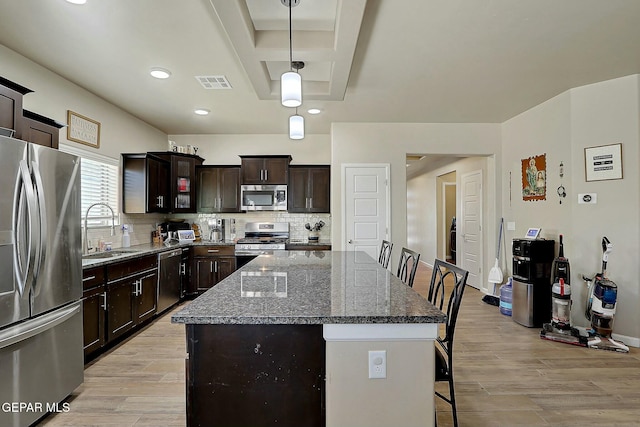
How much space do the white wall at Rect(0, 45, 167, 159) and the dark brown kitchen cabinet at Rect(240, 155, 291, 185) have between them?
152 cm

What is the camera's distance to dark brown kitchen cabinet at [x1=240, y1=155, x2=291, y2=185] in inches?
210

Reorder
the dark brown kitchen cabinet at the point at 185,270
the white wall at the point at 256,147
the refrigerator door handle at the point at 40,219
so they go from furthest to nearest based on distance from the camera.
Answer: the white wall at the point at 256,147 < the dark brown kitchen cabinet at the point at 185,270 < the refrigerator door handle at the point at 40,219

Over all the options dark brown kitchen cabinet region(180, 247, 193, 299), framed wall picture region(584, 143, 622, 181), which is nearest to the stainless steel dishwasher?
dark brown kitchen cabinet region(180, 247, 193, 299)

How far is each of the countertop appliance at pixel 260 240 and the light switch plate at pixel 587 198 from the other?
373 centimetres

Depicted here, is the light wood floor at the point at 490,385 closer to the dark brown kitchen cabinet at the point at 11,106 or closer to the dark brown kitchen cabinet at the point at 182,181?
the dark brown kitchen cabinet at the point at 11,106

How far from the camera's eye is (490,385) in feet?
8.23

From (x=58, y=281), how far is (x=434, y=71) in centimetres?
353

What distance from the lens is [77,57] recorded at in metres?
2.92

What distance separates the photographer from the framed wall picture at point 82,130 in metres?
3.49

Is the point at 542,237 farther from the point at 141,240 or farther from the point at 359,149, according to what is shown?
the point at 141,240

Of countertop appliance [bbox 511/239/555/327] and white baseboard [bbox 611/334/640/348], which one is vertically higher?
countertop appliance [bbox 511/239/555/327]

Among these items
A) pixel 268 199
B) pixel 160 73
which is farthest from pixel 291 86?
pixel 268 199

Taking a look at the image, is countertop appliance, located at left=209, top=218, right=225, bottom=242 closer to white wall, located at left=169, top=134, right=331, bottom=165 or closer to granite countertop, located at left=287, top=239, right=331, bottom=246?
white wall, located at left=169, top=134, right=331, bottom=165

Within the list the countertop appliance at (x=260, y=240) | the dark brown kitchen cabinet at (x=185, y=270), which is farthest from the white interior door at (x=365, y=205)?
the dark brown kitchen cabinet at (x=185, y=270)
